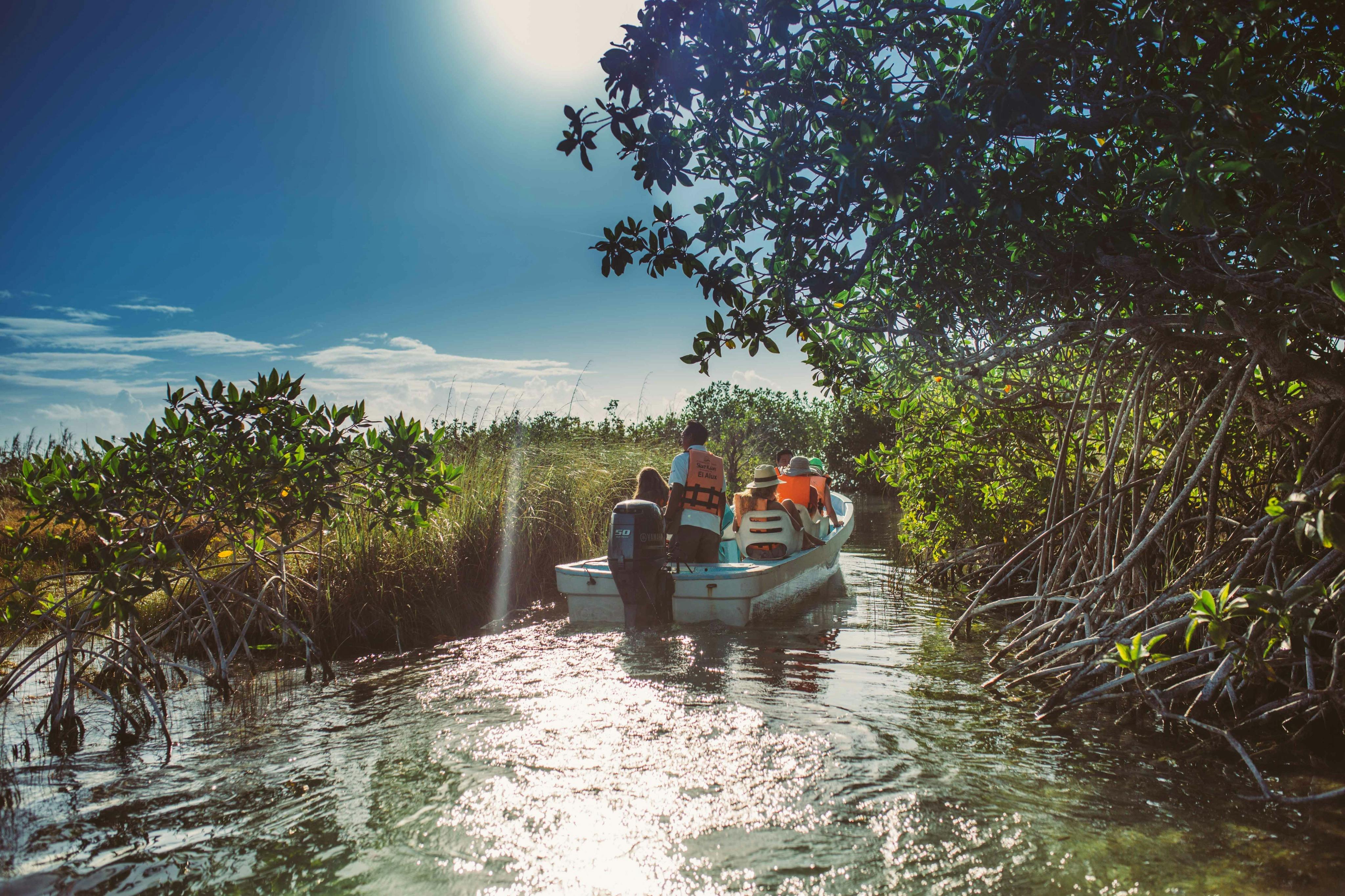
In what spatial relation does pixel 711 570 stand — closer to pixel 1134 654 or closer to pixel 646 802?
pixel 646 802

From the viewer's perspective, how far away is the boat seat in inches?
352

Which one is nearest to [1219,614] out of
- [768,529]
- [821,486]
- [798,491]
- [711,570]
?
[711,570]

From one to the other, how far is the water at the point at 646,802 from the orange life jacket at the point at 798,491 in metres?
4.62

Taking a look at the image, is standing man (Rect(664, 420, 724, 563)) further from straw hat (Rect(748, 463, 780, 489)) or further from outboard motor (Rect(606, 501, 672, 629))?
straw hat (Rect(748, 463, 780, 489))

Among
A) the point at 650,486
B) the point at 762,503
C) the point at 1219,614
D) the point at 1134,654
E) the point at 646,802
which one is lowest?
the point at 646,802

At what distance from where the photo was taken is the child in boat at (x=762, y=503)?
29.3ft

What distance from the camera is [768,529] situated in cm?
896

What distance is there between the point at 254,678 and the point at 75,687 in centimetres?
158

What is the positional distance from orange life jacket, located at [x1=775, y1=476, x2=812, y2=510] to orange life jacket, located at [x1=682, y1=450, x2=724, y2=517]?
84.9 inches

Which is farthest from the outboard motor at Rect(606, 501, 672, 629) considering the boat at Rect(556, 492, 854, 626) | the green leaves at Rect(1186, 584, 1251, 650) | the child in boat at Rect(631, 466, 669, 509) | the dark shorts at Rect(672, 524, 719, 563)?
the green leaves at Rect(1186, 584, 1251, 650)

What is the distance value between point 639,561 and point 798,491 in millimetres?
3664

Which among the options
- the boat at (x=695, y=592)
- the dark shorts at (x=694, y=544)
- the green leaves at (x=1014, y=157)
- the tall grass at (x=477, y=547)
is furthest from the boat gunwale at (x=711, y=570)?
the green leaves at (x=1014, y=157)

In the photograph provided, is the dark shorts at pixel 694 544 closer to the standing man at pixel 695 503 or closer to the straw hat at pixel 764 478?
the standing man at pixel 695 503

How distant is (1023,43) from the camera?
9.78 ft
